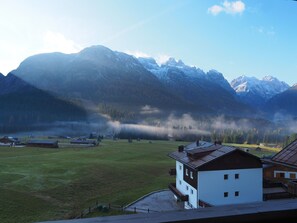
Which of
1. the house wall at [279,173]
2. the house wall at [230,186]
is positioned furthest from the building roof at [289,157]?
the house wall at [279,173]

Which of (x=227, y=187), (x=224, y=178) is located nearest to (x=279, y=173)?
(x=227, y=187)

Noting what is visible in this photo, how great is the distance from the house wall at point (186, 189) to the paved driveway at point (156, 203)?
133 cm

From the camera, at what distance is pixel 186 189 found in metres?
34.7

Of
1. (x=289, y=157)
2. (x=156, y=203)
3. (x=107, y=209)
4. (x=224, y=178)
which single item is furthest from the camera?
(x=156, y=203)

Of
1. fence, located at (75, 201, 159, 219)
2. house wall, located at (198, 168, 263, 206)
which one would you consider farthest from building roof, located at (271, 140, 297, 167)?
fence, located at (75, 201, 159, 219)

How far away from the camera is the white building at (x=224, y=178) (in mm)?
30703

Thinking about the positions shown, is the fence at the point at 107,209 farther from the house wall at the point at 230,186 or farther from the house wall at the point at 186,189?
the house wall at the point at 230,186

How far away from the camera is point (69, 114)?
192m

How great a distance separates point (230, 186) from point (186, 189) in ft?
18.0

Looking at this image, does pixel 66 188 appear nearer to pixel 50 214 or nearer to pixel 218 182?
pixel 50 214

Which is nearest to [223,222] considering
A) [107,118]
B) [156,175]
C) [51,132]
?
[156,175]

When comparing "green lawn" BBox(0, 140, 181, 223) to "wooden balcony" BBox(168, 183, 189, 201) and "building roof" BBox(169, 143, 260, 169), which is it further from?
"building roof" BBox(169, 143, 260, 169)

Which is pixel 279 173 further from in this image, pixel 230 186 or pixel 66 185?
pixel 66 185

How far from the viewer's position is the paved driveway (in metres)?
31.2
